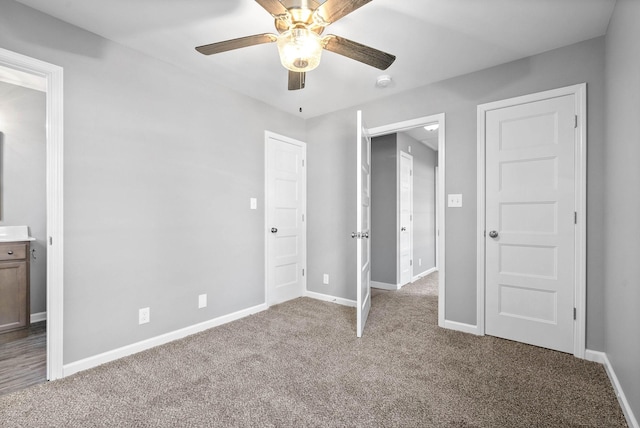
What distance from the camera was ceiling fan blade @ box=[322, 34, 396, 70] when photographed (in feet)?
5.60

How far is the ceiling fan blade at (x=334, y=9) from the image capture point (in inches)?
57.1

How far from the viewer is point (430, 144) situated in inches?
229

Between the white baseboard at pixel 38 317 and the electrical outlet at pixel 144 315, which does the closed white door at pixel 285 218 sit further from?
the white baseboard at pixel 38 317

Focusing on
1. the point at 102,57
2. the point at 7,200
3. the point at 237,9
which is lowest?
the point at 7,200

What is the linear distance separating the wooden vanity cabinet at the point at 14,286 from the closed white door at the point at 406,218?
443cm

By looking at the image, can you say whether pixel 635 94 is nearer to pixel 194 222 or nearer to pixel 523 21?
pixel 523 21

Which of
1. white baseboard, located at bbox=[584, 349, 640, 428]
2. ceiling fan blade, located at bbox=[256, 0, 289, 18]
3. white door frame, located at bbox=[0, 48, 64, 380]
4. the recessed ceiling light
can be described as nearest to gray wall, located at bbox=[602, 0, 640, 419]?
white baseboard, located at bbox=[584, 349, 640, 428]

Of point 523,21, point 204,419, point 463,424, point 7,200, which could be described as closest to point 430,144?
point 523,21

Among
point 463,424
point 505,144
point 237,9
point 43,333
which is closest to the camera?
point 463,424

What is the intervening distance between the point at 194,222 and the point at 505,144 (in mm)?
2879

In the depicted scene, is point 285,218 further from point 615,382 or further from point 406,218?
point 615,382

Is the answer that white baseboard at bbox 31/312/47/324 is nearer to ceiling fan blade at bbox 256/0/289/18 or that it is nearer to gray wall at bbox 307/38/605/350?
gray wall at bbox 307/38/605/350

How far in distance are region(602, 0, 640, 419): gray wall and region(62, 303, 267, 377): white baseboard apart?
2970 mm

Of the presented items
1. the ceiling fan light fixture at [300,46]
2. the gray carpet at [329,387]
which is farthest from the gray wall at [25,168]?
the ceiling fan light fixture at [300,46]
